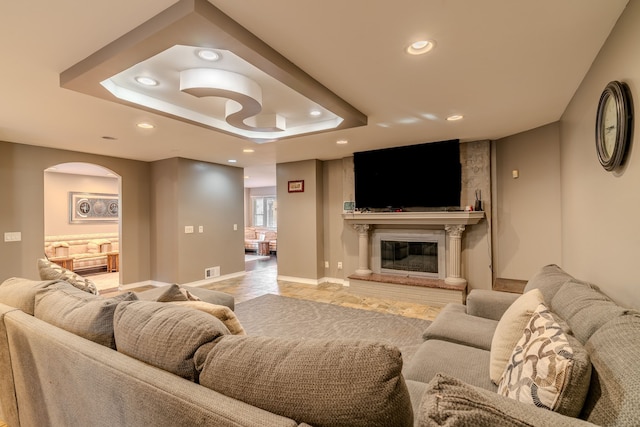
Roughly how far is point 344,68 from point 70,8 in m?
1.54

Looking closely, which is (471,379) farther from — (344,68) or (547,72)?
(547,72)

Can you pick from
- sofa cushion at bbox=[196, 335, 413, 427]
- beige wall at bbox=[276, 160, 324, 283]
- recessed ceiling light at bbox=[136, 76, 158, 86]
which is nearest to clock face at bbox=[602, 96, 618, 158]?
sofa cushion at bbox=[196, 335, 413, 427]

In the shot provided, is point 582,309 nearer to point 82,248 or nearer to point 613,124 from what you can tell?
point 613,124

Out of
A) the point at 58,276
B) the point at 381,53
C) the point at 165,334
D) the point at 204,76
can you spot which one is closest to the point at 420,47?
the point at 381,53

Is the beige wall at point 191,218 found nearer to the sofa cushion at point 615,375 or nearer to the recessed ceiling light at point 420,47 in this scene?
the recessed ceiling light at point 420,47

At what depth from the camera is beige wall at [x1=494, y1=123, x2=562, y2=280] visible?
141 inches

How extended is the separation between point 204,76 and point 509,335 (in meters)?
2.50

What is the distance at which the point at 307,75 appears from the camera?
2.17 m

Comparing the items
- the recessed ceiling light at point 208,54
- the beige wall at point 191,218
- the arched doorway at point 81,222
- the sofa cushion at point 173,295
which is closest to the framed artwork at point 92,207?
the arched doorway at point 81,222

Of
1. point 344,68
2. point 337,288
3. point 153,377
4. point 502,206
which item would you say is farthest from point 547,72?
point 337,288

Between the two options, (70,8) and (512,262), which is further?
(512,262)

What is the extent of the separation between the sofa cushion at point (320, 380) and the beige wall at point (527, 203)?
3.79m

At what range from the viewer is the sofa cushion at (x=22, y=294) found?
1599mm

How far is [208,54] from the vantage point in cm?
205
